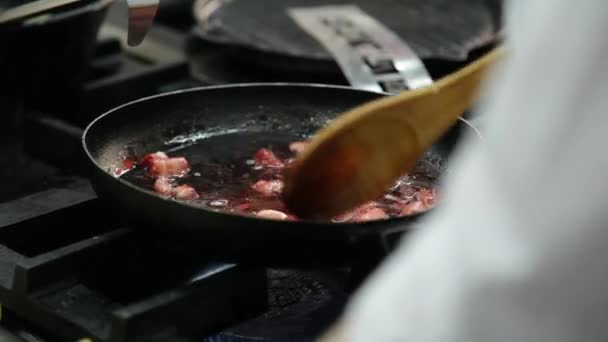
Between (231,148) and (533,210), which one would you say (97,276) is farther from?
(533,210)

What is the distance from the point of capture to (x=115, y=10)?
2.06 metres

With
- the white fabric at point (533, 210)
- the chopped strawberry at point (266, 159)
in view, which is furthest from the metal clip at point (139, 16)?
the white fabric at point (533, 210)

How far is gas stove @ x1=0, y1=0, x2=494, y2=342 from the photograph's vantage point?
968 millimetres

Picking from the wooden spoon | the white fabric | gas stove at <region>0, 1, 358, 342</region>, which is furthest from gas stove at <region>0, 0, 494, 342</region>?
the white fabric

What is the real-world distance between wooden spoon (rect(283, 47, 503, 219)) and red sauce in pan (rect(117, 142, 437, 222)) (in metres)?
0.14

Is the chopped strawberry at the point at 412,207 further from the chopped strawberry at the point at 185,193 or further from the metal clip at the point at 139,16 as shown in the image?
the metal clip at the point at 139,16

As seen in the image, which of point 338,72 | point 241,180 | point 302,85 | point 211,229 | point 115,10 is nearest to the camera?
point 211,229

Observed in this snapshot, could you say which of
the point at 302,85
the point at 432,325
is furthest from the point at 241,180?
the point at 432,325

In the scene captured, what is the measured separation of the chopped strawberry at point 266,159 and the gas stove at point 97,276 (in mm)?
151

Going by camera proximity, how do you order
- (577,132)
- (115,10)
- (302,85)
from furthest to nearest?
(115,10) → (302,85) → (577,132)

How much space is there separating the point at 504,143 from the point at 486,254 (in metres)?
0.07

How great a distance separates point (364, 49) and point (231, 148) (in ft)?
1.19

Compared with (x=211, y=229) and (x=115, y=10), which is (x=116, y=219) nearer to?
(x=211, y=229)

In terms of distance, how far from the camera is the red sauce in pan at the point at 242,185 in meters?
1.15
